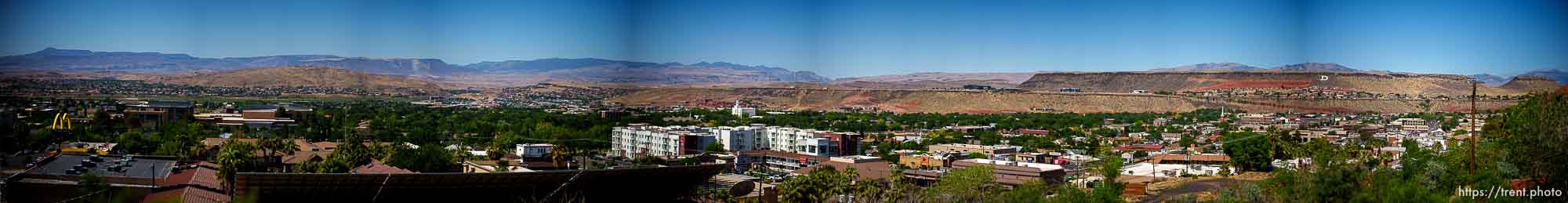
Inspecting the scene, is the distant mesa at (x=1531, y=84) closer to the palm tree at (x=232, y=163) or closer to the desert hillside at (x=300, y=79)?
the palm tree at (x=232, y=163)

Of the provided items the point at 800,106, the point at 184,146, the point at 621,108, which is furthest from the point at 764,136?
the point at 800,106

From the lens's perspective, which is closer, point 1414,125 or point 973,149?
point 973,149

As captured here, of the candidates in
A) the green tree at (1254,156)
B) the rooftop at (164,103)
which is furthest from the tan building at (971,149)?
the rooftop at (164,103)

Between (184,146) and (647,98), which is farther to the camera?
(647,98)

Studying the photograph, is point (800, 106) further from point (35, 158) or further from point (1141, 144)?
point (35, 158)

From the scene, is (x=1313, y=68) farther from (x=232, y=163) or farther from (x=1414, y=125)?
(x=232, y=163)

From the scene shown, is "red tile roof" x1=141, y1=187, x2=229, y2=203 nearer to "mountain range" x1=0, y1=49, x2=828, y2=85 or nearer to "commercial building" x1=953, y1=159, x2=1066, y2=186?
"mountain range" x1=0, y1=49, x2=828, y2=85

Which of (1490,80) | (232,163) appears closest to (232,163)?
(232,163)
